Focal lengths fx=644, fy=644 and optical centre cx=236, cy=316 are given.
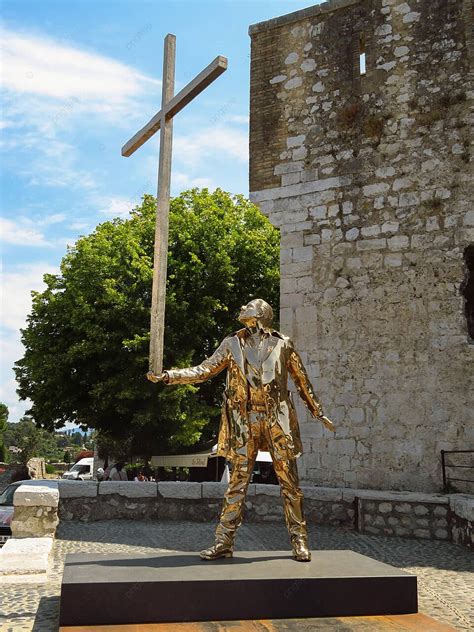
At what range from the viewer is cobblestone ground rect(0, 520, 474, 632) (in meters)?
4.73

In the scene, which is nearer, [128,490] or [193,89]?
[193,89]

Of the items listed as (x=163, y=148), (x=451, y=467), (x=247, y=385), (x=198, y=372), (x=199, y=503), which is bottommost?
(x=199, y=503)

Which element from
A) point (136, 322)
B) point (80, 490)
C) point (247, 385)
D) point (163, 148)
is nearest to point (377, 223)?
point (163, 148)

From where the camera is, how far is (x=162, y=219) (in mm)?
5176

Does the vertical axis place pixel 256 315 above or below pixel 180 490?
above

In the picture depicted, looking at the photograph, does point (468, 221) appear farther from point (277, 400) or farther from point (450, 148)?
point (277, 400)

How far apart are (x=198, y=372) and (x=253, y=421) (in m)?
0.61

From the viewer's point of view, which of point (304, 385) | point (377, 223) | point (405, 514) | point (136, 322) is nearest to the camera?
point (304, 385)

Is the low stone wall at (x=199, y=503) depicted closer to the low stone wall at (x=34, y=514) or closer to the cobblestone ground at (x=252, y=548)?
the cobblestone ground at (x=252, y=548)

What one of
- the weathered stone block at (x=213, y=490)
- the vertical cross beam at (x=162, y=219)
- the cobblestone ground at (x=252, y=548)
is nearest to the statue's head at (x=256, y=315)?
the vertical cross beam at (x=162, y=219)

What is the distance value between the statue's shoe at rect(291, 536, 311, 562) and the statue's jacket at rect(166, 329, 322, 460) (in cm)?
65

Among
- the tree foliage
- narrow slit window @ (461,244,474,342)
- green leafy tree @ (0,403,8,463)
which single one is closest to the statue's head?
narrow slit window @ (461,244,474,342)

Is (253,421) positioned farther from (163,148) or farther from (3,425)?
(3,425)

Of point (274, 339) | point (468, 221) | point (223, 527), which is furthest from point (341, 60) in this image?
point (223, 527)
